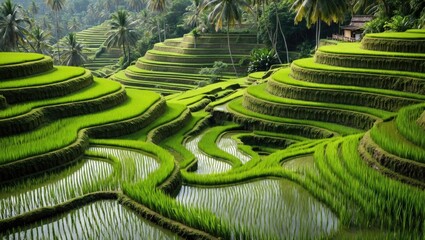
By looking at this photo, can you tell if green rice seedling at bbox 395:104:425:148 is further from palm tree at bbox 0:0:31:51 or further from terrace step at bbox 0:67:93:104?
palm tree at bbox 0:0:31:51

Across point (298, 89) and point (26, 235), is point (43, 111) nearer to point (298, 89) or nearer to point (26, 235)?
point (26, 235)

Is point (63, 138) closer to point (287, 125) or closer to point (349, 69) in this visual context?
point (287, 125)

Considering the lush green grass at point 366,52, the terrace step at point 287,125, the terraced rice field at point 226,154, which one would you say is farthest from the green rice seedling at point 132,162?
the lush green grass at point 366,52

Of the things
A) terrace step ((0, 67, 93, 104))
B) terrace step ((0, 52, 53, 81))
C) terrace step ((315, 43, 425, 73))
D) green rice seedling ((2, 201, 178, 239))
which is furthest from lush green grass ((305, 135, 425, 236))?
terrace step ((0, 52, 53, 81))

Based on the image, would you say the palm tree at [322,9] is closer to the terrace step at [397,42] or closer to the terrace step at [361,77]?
the terrace step at [397,42]

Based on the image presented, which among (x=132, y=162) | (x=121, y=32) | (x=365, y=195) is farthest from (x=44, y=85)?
(x=121, y=32)

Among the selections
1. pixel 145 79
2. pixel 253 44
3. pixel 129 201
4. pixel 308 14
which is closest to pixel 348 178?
pixel 129 201
